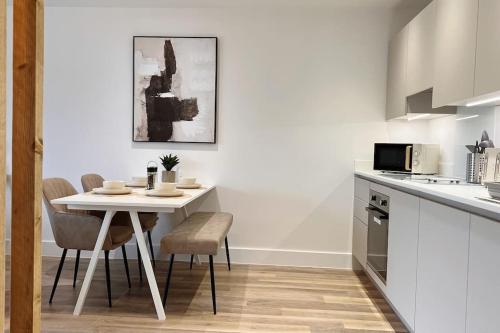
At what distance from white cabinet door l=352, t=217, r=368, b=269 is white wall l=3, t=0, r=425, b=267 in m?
0.11

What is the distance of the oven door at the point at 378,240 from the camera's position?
2479 mm

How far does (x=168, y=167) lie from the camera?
10.9ft

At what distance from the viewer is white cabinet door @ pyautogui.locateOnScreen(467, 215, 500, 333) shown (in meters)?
1.24

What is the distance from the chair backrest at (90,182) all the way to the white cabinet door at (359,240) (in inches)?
90.3

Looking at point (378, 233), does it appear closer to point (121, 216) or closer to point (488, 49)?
point (488, 49)

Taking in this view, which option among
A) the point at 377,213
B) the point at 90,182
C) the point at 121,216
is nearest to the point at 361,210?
the point at 377,213

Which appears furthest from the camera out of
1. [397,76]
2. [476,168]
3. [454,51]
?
[397,76]

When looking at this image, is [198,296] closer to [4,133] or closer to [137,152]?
[137,152]

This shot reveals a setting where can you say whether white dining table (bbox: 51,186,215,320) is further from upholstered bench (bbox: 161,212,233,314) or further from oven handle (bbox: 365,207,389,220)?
oven handle (bbox: 365,207,389,220)

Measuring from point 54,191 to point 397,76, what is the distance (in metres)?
2.84

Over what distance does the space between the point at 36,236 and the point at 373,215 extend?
7.49 feet

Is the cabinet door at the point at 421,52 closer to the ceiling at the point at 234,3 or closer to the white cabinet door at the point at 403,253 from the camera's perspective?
the ceiling at the point at 234,3

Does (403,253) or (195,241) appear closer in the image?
(403,253)

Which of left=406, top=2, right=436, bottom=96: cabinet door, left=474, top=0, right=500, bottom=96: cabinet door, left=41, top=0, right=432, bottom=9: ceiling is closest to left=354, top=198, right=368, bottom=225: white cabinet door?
left=406, top=2, right=436, bottom=96: cabinet door
